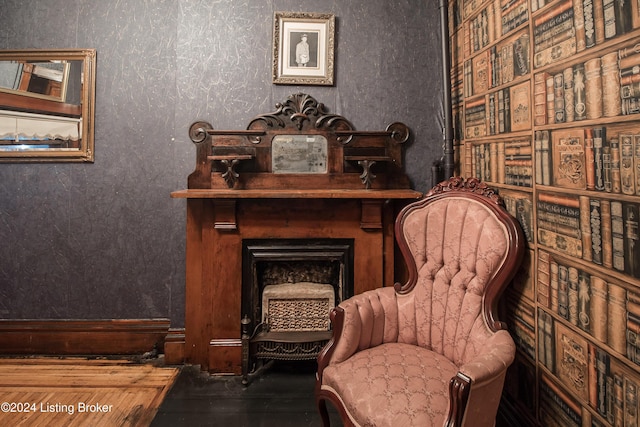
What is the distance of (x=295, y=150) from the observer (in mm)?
2404

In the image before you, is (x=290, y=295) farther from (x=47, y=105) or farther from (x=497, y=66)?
(x=47, y=105)

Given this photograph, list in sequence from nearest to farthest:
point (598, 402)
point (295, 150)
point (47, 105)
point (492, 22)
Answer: point (598, 402) < point (492, 22) < point (295, 150) < point (47, 105)

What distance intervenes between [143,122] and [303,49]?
119 centimetres

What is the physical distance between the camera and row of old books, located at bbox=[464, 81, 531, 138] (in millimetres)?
1650

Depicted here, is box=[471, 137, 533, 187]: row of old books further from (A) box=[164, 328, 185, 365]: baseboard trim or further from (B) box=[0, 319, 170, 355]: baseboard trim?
(B) box=[0, 319, 170, 355]: baseboard trim

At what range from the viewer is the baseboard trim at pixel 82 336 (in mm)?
2533

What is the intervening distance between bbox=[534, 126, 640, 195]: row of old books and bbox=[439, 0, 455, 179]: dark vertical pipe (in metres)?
0.73

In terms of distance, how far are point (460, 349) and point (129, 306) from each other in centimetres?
215

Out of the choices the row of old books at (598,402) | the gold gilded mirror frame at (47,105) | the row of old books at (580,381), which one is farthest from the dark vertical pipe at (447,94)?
the gold gilded mirror frame at (47,105)

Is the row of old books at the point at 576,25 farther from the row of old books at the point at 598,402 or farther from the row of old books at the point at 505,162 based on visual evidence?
the row of old books at the point at 598,402

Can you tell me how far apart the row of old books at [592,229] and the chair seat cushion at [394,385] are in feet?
2.25

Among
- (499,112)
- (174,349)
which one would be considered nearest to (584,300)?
(499,112)

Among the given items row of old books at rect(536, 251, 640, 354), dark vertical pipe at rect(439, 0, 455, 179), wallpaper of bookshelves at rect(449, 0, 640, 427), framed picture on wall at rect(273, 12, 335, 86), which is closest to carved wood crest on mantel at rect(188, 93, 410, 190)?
framed picture on wall at rect(273, 12, 335, 86)

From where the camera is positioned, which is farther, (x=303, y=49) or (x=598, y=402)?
(x=303, y=49)
